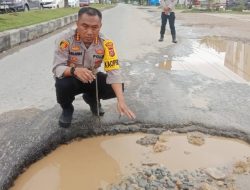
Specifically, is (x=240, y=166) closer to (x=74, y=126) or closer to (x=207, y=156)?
(x=207, y=156)

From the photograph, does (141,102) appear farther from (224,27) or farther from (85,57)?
(224,27)

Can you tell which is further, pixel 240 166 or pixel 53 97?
pixel 53 97

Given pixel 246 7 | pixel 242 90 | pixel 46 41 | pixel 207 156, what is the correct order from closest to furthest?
pixel 207 156
pixel 242 90
pixel 46 41
pixel 246 7

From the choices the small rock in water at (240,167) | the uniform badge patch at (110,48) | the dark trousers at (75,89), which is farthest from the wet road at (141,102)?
the uniform badge patch at (110,48)

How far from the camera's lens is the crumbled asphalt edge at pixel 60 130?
344 cm

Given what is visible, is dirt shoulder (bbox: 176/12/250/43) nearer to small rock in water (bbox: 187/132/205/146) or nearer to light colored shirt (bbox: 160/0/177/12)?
light colored shirt (bbox: 160/0/177/12)

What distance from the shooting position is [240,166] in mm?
3154

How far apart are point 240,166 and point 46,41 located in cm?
883

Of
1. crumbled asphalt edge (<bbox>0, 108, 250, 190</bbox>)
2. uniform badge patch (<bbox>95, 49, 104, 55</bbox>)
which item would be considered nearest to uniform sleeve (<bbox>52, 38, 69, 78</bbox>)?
uniform badge patch (<bbox>95, 49, 104, 55</bbox>)

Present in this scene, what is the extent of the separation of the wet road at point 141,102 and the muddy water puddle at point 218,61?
18 millimetres

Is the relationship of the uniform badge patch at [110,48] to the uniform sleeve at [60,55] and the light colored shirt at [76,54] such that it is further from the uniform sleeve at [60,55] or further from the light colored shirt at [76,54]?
the uniform sleeve at [60,55]

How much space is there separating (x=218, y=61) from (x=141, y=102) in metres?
3.68

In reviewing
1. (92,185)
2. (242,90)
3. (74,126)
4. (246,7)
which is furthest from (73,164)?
(246,7)

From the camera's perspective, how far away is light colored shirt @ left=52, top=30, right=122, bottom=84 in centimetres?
346
